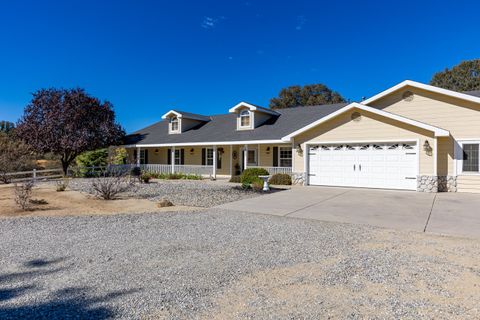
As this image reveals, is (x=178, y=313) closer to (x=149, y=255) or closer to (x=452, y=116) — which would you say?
(x=149, y=255)

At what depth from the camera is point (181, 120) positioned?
84.8ft

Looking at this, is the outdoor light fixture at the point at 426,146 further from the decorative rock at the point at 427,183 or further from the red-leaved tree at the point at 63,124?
the red-leaved tree at the point at 63,124

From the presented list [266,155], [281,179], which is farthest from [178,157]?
[281,179]

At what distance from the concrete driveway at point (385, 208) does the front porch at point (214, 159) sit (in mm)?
6958

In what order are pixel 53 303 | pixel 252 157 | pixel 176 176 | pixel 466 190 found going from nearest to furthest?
pixel 53 303
pixel 466 190
pixel 252 157
pixel 176 176

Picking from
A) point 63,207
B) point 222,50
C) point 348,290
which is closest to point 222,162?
point 222,50

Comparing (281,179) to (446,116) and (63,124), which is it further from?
(63,124)

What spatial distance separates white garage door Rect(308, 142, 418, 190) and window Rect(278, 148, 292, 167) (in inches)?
125

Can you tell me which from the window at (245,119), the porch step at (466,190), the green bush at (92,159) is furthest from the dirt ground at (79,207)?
the green bush at (92,159)

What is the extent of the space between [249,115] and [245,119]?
0.52m

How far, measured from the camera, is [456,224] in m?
7.59

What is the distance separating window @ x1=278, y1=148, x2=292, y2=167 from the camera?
66.1 ft

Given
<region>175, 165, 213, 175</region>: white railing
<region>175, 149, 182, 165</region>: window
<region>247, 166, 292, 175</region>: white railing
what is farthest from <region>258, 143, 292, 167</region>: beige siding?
<region>175, 149, 182, 165</region>: window

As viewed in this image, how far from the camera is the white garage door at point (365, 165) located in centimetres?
1438
